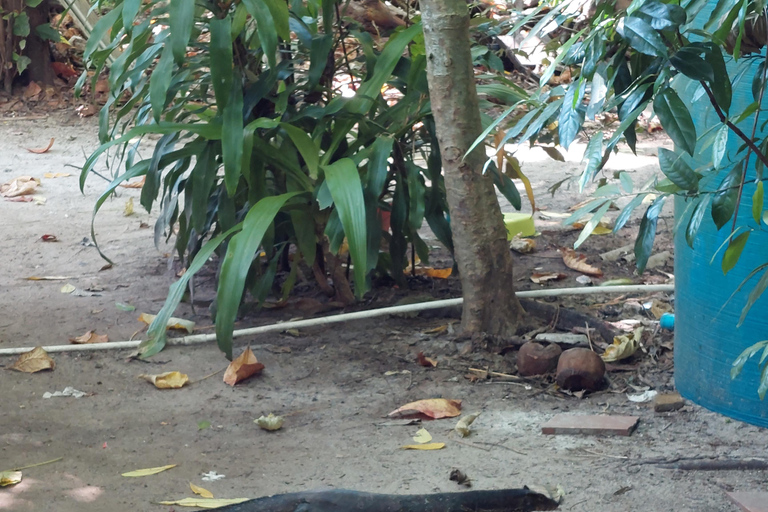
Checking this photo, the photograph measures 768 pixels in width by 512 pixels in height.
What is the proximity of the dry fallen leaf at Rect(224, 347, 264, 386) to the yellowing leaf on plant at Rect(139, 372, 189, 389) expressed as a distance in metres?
0.13

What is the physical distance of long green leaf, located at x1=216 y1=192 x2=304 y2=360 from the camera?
82.0 inches

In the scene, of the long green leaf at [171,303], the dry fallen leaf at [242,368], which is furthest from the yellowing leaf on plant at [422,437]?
the long green leaf at [171,303]

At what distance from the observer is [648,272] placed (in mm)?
3020

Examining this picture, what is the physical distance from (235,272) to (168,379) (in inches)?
18.0

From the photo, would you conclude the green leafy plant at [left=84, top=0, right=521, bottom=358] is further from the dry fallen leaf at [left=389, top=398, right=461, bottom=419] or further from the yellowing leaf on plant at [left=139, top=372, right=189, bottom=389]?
the dry fallen leaf at [left=389, top=398, right=461, bottom=419]

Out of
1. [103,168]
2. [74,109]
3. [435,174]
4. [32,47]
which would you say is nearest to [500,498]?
[435,174]

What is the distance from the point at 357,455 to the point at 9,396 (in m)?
1.08

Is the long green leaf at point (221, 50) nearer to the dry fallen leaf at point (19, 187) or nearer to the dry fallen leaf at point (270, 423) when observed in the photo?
the dry fallen leaf at point (270, 423)

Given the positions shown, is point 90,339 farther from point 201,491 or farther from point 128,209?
point 128,209

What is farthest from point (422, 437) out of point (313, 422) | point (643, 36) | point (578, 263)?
point (578, 263)

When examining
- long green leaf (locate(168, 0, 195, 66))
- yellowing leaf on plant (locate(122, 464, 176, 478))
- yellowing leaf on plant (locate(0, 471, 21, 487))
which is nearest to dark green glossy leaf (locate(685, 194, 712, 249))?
yellowing leaf on plant (locate(122, 464, 176, 478))

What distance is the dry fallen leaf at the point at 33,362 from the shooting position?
242cm

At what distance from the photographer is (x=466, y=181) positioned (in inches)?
91.5

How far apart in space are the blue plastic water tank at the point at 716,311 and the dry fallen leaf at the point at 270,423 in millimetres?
1029
